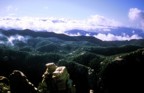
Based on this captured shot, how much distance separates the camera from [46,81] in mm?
135125

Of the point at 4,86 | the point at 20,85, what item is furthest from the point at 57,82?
the point at 4,86

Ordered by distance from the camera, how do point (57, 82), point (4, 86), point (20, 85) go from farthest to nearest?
1. point (57, 82)
2. point (4, 86)
3. point (20, 85)

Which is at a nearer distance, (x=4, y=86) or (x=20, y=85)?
(x=20, y=85)

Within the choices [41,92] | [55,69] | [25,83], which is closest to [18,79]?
[25,83]

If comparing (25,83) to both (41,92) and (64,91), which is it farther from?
(64,91)

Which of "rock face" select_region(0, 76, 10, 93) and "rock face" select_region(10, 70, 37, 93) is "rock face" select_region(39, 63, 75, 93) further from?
"rock face" select_region(0, 76, 10, 93)

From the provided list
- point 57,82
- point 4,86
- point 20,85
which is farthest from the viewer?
point 57,82

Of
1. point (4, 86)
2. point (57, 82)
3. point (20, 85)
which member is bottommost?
point (4, 86)


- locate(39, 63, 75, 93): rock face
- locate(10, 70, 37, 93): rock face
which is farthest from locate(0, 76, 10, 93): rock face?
locate(39, 63, 75, 93): rock face

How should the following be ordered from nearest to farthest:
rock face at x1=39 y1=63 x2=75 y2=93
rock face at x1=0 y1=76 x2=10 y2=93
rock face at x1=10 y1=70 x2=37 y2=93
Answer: rock face at x1=0 y1=76 x2=10 y2=93
rock face at x1=10 y1=70 x2=37 y2=93
rock face at x1=39 y1=63 x2=75 y2=93

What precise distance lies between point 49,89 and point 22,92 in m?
14.2

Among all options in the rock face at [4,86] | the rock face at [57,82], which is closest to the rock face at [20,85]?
the rock face at [4,86]

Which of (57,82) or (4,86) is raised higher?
(57,82)

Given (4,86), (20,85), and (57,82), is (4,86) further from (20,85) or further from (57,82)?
(57,82)
